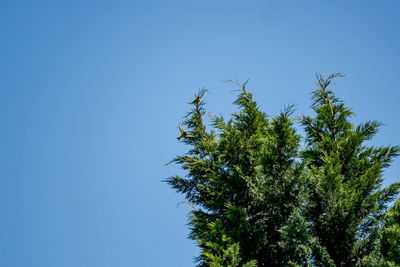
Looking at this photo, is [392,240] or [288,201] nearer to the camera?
[392,240]

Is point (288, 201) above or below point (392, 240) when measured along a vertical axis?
above

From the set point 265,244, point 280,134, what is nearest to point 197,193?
point 265,244

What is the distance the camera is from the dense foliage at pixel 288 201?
7750 millimetres

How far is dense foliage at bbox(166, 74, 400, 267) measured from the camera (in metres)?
7.75

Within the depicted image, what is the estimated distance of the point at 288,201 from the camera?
8.58 meters

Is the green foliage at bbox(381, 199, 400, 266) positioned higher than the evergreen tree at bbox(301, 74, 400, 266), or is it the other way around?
the evergreen tree at bbox(301, 74, 400, 266)

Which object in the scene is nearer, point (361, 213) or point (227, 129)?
point (361, 213)

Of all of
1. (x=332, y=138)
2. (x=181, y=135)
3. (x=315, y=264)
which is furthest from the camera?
(x=181, y=135)

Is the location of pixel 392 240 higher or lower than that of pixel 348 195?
lower

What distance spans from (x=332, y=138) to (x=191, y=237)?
502 centimetres

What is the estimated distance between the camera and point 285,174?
27.8 ft

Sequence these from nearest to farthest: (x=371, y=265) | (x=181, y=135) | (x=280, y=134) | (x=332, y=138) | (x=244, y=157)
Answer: (x=371, y=265), (x=280, y=134), (x=244, y=157), (x=332, y=138), (x=181, y=135)

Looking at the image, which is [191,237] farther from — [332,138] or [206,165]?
[332,138]

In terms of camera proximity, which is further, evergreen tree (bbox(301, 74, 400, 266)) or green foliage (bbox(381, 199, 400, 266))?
evergreen tree (bbox(301, 74, 400, 266))
